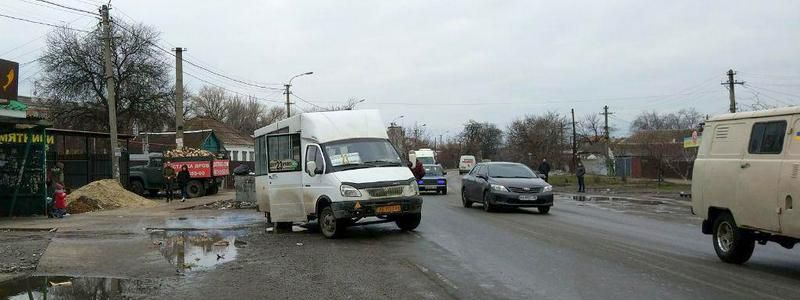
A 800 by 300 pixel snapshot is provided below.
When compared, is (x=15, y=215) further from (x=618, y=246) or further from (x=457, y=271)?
(x=618, y=246)

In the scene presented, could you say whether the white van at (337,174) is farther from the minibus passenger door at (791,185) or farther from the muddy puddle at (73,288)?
the minibus passenger door at (791,185)

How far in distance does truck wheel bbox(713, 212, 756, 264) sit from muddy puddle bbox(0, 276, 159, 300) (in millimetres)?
7553

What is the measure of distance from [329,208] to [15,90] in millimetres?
9119

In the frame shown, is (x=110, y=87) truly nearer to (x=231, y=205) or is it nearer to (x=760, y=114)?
(x=231, y=205)

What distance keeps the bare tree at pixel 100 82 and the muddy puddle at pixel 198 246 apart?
3089cm

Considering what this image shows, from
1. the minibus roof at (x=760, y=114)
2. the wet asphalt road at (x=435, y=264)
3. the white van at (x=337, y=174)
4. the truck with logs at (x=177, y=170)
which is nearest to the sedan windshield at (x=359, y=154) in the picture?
the white van at (x=337, y=174)

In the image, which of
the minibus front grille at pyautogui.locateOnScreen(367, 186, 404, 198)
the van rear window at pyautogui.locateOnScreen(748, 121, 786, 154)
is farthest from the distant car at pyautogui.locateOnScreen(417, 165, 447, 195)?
the van rear window at pyautogui.locateOnScreen(748, 121, 786, 154)

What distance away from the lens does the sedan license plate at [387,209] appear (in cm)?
1174

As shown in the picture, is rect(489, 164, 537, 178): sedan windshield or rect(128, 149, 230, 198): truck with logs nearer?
rect(489, 164, 537, 178): sedan windshield

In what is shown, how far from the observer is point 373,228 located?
13922 millimetres

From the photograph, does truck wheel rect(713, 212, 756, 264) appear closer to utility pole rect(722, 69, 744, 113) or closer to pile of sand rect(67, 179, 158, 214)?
pile of sand rect(67, 179, 158, 214)

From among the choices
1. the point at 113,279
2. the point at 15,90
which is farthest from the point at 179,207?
the point at 113,279

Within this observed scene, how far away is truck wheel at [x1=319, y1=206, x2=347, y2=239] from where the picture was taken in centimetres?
1191

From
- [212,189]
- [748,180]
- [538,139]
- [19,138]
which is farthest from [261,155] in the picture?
[538,139]
